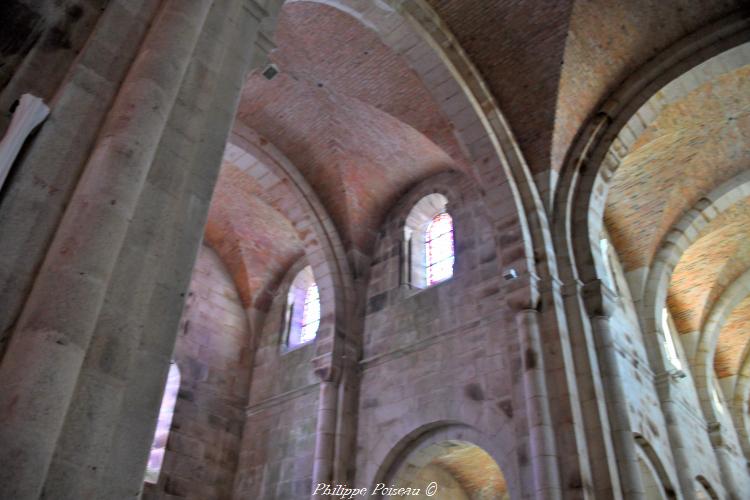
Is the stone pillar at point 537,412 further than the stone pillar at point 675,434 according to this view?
No

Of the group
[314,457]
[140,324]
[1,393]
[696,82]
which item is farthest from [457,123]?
[1,393]

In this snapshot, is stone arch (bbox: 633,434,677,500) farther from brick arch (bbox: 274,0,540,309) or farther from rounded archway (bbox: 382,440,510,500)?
brick arch (bbox: 274,0,540,309)

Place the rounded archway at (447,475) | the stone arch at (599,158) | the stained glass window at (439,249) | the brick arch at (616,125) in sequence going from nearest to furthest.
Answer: the stone arch at (599,158)
the brick arch at (616,125)
the rounded archway at (447,475)
the stained glass window at (439,249)

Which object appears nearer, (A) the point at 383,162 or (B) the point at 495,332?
(B) the point at 495,332

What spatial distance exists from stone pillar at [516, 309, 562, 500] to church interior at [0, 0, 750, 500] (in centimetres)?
3

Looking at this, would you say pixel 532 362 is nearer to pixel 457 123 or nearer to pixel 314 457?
pixel 457 123

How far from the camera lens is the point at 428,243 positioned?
1180 cm

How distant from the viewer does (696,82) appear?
8703 mm

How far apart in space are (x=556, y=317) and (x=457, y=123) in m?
3.10

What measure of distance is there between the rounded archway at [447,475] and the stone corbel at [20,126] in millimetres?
7388

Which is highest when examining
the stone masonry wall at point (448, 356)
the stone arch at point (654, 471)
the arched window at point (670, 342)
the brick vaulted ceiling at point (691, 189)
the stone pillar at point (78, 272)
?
the brick vaulted ceiling at point (691, 189)

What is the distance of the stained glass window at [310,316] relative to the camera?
42.8 ft

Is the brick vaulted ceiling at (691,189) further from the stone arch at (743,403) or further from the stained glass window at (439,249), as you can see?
the stained glass window at (439,249)

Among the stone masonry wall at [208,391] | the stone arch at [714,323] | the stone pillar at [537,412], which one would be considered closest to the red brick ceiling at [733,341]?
A: the stone arch at [714,323]
